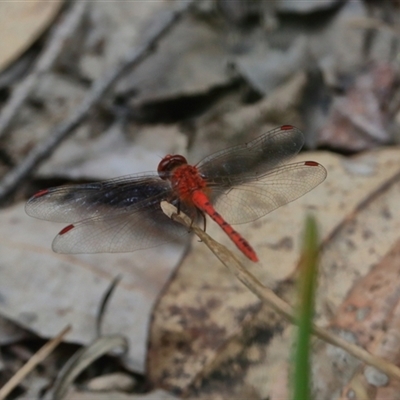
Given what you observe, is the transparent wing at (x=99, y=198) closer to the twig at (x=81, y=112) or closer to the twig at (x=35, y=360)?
the twig at (x=35, y=360)

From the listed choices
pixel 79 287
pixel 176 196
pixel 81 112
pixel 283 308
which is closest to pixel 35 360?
pixel 79 287

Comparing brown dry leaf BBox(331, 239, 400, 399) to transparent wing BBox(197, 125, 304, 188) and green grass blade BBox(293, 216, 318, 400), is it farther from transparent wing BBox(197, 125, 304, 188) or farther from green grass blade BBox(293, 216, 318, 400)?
green grass blade BBox(293, 216, 318, 400)

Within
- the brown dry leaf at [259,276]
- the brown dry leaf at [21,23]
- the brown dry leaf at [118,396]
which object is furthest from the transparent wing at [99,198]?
the brown dry leaf at [21,23]

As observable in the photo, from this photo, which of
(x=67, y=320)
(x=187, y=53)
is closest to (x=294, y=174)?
(x=67, y=320)

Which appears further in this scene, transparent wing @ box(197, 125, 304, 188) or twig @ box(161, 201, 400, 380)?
transparent wing @ box(197, 125, 304, 188)

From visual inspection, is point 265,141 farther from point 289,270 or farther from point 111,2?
point 111,2

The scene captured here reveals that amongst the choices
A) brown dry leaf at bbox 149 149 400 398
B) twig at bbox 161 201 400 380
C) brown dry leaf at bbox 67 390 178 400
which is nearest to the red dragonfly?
brown dry leaf at bbox 149 149 400 398
